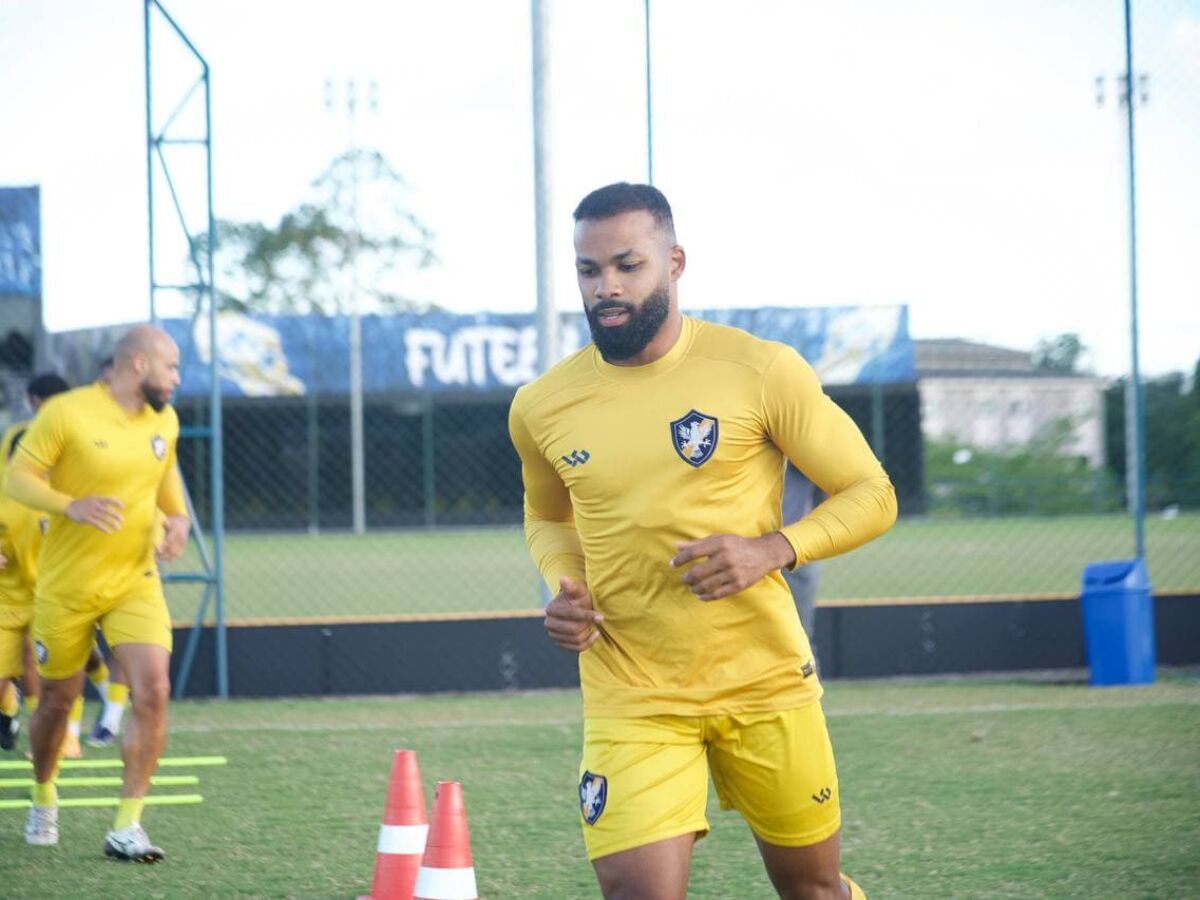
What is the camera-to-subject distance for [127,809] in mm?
6582

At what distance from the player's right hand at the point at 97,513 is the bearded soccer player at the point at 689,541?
311 cm

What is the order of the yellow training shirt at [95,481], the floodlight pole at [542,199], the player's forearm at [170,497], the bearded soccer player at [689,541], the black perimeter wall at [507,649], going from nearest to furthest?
the bearded soccer player at [689,541]
the yellow training shirt at [95,481]
the player's forearm at [170,497]
the floodlight pole at [542,199]
the black perimeter wall at [507,649]

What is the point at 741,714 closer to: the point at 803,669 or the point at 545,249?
the point at 803,669

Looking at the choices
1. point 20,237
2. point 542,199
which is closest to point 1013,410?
point 20,237

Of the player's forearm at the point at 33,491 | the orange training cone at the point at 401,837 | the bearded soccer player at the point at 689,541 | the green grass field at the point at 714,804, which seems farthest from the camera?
the player's forearm at the point at 33,491

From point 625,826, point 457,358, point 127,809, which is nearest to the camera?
point 625,826

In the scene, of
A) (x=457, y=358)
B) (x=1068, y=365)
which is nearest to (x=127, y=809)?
(x=457, y=358)

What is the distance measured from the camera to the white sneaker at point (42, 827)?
274 inches

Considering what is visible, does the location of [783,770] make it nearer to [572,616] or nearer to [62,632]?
[572,616]

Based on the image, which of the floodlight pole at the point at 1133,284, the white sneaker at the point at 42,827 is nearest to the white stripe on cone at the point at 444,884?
the white sneaker at the point at 42,827

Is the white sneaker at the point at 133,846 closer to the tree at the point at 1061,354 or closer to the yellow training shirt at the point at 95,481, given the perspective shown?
the yellow training shirt at the point at 95,481

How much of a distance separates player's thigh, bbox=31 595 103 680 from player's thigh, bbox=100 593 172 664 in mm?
83

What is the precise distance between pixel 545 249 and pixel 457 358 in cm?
1886

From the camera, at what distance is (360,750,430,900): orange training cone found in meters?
5.28
